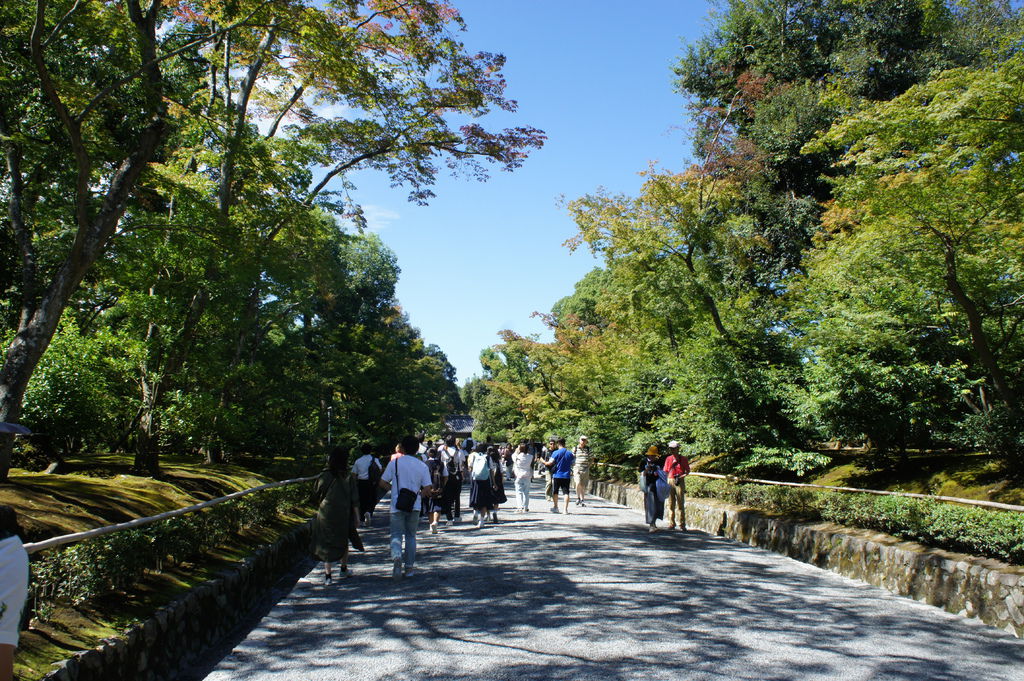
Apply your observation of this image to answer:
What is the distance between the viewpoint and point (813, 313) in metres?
14.2

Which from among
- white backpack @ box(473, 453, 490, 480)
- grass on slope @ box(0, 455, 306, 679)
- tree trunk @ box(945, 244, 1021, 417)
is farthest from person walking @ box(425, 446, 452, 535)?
tree trunk @ box(945, 244, 1021, 417)

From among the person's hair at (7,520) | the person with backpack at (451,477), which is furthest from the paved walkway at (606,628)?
the person with backpack at (451,477)

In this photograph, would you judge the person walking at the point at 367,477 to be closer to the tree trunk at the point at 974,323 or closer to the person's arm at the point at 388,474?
the person's arm at the point at 388,474

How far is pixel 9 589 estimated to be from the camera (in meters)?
Result: 2.24

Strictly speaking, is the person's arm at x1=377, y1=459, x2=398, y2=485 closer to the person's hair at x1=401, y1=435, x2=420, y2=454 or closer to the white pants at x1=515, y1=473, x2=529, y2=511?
the person's hair at x1=401, y1=435, x2=420, y2=454

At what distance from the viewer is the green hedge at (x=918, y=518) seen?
22.0 ft

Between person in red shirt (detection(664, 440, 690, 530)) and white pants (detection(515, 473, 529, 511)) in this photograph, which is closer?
person in red shirt (detection(664, 440, 690, 530))

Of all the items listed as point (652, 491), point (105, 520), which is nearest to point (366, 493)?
point (652, 491)

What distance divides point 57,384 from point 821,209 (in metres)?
22.0

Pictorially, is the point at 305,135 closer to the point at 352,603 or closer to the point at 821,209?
the point at 352,603

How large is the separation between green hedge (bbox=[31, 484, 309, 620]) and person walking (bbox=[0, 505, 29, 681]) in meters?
2.59

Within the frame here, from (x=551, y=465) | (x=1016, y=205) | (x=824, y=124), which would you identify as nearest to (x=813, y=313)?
(x=1016, y=205)

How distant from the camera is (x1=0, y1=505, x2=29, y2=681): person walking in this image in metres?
2.22

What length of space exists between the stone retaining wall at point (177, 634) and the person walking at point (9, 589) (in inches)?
70.5
